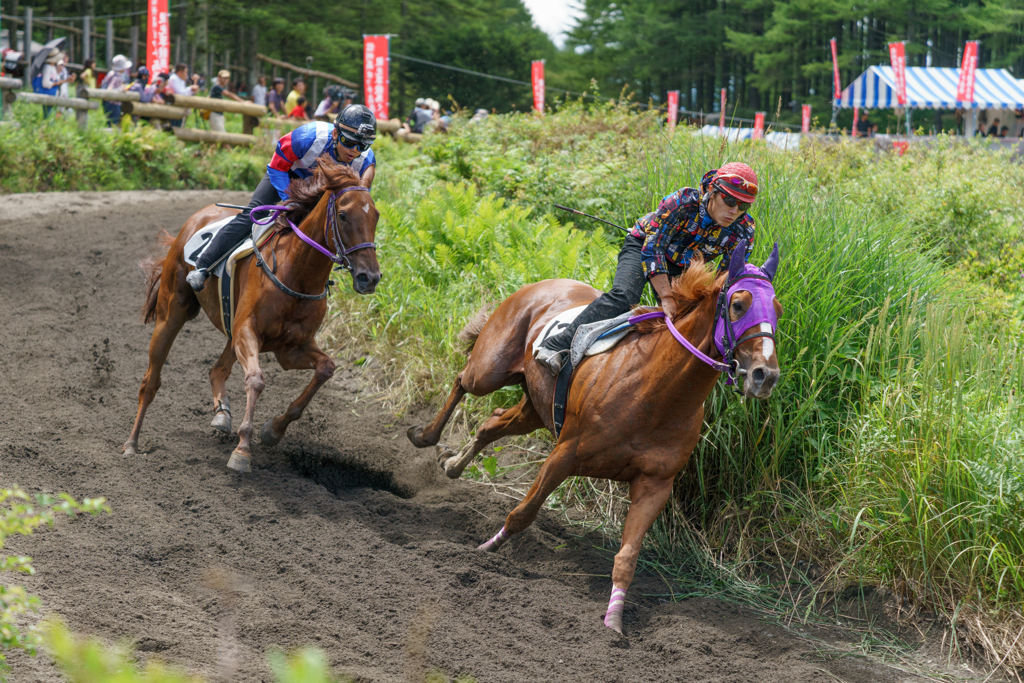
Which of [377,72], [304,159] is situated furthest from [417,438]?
[377,72]

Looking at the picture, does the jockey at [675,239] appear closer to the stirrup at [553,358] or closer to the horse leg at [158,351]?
the stirrup at [553,358]

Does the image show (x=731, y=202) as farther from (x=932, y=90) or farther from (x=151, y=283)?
(x=932, y=90)

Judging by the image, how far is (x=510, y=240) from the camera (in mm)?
8781

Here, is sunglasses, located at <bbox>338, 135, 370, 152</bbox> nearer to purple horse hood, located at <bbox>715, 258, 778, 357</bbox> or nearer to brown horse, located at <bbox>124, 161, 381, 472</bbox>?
brown horse, located at <bbox>124, 161, 381, 472</bbox>

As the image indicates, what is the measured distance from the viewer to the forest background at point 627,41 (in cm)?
3622

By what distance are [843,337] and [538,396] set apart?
6.78 ft

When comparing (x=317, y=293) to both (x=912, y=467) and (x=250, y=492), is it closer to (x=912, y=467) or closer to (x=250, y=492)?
(x=250, y=492)

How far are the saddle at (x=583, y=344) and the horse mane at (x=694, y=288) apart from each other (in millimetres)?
380

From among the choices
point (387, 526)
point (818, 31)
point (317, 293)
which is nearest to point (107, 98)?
point (317, 293)

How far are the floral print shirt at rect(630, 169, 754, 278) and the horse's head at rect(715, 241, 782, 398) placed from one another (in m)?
0.81

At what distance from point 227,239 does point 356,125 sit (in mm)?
1416

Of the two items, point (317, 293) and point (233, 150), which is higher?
point (233, 150)

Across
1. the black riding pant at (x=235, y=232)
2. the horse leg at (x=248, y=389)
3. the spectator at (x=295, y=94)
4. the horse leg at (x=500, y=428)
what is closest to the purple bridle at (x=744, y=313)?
the horse leg at (x=500, y=428)

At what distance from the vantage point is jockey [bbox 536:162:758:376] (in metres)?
4.76
